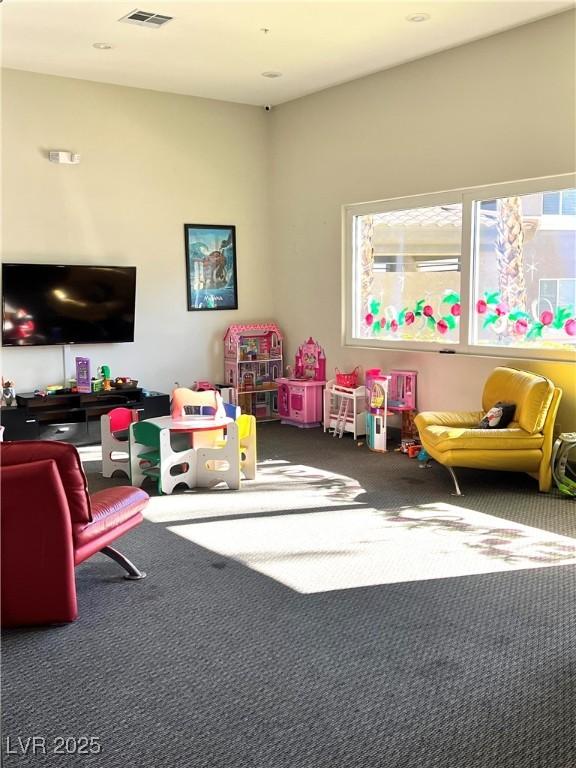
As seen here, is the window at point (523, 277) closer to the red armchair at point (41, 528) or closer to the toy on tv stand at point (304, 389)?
the toy on tv stand at point (304, 389)

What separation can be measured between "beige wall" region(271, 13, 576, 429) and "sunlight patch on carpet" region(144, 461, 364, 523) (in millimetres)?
1689

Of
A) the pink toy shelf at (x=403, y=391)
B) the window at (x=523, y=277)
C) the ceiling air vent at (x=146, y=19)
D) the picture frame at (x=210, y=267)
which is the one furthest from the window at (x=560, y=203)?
the picture frame at (x=210, y=267)

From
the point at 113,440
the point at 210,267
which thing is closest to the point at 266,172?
the point at 210,267

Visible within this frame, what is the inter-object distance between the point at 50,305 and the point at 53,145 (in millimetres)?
1525

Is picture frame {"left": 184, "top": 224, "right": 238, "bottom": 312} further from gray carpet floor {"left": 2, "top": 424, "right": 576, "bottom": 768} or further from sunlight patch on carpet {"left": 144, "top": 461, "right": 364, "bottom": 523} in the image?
gray carpet floor {"left": 2, "top": 424, "right": 576, "bottom": 768}

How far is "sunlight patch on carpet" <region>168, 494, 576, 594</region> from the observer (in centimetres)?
419

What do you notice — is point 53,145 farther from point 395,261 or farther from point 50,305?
point 395,261

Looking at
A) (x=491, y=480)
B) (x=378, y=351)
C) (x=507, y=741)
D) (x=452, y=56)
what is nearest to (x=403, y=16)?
(x=452, y=56)

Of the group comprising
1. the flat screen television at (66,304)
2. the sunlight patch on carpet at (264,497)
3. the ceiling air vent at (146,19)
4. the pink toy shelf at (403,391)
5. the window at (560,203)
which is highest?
the ceiling air vent at (146,19)

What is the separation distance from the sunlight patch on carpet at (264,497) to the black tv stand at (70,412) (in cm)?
178

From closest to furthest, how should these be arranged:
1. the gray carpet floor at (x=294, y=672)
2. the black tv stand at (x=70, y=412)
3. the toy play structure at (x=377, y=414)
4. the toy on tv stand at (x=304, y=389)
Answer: the gray carpet floor at (x=294, y=672) < the black tv stand at (x=70, y=412) < the toy play structure at (x=377, y=414) < the toy on tv stand at (x=304, y=389)

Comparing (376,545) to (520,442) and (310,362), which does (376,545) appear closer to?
(520,442)

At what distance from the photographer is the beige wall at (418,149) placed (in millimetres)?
6148

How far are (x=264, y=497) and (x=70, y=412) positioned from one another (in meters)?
2.62
